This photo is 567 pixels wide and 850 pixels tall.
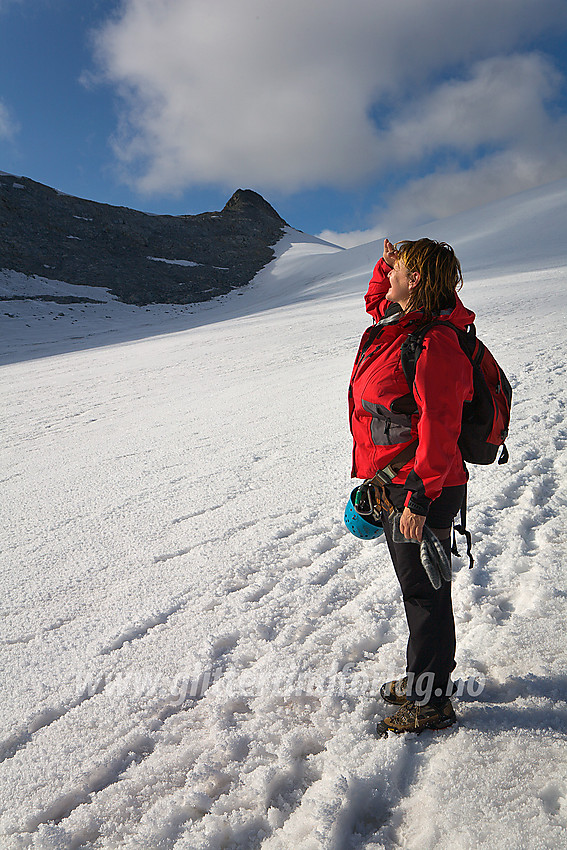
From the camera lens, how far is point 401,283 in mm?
1813

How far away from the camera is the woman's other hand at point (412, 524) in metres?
1.73

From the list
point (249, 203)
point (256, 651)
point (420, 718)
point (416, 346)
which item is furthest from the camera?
point (249, 203)

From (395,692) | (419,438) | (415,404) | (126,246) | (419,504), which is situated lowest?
(395,692)

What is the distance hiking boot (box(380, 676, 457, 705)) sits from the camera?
7.08 ft

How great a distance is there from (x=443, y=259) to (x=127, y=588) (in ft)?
8.66

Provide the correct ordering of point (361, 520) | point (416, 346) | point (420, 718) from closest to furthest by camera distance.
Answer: point (416, 346)
point (420, 718)
point (361, 520)

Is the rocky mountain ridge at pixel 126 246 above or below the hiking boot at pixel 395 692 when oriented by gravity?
above

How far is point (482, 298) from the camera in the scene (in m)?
13.2

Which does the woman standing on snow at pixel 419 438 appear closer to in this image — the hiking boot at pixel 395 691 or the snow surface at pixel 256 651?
the hiking boot at pixel 395 691

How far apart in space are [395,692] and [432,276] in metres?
1.70

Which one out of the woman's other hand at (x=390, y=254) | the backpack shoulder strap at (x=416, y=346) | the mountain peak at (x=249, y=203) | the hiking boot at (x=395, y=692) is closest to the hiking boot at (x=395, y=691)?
the hiking boot at (x=395, y=692)

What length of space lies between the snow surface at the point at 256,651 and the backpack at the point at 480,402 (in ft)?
3.70

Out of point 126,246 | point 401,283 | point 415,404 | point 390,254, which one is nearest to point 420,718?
point 415,404

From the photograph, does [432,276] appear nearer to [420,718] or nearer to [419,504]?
[419,504]
